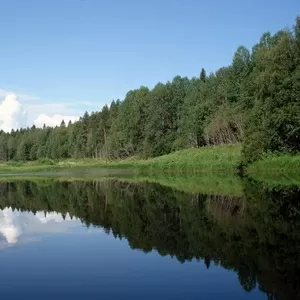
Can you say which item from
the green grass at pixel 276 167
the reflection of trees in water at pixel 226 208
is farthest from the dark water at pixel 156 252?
the green grass at pixel 276 167

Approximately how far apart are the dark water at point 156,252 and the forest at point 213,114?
31.7m

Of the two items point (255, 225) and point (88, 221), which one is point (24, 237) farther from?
point (255, 225)

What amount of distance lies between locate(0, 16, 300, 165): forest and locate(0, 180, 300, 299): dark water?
3167 cm

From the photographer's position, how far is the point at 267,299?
8.65m

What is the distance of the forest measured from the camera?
177 ft

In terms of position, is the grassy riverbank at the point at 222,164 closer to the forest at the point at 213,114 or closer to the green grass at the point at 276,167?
the green grass at the point at 276,167

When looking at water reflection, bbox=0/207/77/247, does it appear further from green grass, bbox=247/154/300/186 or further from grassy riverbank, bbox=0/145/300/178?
green grass, bbox=247/154/300/186

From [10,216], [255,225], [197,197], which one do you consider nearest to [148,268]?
[255,225]

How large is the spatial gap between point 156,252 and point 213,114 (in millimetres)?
83056

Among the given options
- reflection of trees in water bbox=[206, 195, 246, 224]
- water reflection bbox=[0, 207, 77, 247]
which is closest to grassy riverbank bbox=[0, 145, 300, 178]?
reflection of trees in water bbox=[206, 195, 246, 224]

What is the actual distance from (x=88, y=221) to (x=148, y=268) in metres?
10.3

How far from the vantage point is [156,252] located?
1364cm

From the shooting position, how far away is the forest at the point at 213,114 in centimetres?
5409

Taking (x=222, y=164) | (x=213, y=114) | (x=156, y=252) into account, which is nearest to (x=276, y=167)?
(x=222, y=164)
